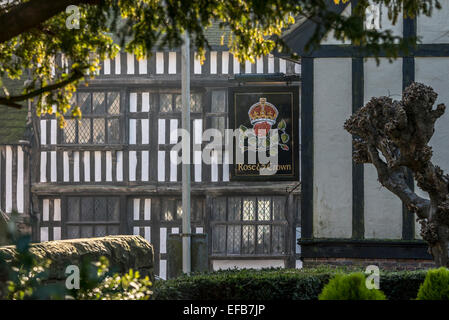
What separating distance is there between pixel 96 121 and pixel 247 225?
4.88 meters

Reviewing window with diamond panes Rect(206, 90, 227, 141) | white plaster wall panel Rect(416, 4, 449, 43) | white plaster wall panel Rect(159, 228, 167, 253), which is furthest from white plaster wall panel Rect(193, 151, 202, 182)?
white plaster wall panel Rect(416, 4, 449, 43)

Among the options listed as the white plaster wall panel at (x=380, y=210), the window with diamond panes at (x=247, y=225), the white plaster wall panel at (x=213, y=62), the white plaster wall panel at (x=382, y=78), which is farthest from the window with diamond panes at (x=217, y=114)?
the white plaster wall panel at (x=380, y=210)

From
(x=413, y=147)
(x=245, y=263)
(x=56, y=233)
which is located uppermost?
(x=413, y=147)

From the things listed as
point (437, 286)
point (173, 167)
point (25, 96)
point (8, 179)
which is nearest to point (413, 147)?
point (437, 286)

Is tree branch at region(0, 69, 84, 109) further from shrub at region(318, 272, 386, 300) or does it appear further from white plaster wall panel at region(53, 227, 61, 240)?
white plaster wall panel at region(53, 227, 61, 240)

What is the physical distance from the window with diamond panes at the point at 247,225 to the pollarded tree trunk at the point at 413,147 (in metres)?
11.0

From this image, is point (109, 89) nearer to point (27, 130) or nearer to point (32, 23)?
point (27, 130)

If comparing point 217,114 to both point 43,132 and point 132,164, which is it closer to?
point 132,164

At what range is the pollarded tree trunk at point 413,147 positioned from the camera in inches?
434

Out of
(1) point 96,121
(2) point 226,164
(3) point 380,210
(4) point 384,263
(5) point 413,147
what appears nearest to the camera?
(5) point 413,147

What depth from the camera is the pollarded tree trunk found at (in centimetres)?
1102

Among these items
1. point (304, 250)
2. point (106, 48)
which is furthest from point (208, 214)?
point (106, 48)

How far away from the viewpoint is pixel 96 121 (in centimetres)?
2319
